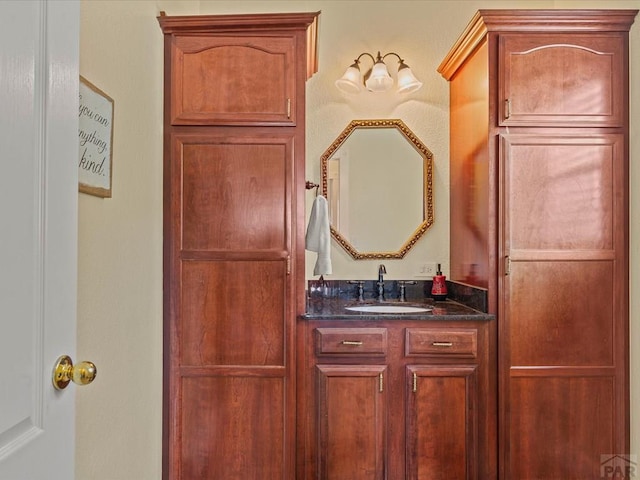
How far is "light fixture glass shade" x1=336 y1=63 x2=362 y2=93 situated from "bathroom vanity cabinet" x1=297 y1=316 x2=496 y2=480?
1.46 metres

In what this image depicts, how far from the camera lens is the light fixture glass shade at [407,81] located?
257cm

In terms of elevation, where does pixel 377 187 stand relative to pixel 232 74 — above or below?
below

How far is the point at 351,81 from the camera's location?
258 cm

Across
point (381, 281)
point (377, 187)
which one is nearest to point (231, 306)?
point (381, 281)

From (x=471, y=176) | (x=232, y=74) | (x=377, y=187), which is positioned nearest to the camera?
(x=232, y=74)

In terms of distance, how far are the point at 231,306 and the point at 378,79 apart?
161cm

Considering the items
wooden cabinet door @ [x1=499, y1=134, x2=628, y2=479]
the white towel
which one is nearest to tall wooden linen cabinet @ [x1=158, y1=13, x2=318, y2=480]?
the white towel

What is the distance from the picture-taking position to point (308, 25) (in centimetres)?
197

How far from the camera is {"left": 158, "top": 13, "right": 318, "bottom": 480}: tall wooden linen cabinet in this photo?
76.8 inches

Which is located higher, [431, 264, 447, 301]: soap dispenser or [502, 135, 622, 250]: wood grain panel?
[502, 135, 622, 250]: wood grain panel
